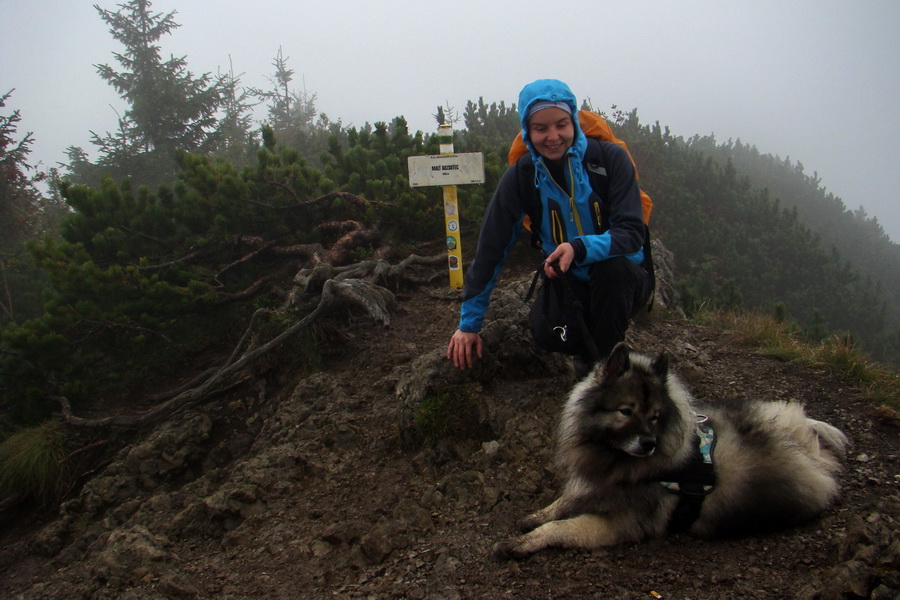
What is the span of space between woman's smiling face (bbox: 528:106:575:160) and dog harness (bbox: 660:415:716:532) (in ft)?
5.89

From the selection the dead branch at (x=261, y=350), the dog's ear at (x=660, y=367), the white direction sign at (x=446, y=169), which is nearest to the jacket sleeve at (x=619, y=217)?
the dog's ear at (x=660, y=367)

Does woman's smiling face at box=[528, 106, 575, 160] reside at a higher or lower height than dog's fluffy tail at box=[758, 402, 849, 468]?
higher

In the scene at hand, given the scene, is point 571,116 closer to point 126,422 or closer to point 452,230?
point 452,230

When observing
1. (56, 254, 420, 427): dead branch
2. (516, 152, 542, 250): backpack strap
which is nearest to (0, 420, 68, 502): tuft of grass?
(56, 254, 420, 427): dead branch

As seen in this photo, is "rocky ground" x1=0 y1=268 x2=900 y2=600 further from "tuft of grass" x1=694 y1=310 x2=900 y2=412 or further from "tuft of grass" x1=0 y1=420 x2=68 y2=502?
"tuft of grass" x1=0 y1=420 x2=68 y2=502

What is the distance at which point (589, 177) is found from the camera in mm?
3230

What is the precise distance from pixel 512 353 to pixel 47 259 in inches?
202

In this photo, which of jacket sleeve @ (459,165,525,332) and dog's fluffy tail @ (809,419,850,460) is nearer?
dog's fluffy tail @ (809,419,850,460)

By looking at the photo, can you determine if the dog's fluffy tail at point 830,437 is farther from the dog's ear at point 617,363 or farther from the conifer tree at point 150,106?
Answer: the conifer tree at point 150,106

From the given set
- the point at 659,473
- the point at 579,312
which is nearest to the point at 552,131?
the point at 579,312

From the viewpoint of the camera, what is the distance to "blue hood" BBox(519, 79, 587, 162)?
3.08 m

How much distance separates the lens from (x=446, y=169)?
6.07 m

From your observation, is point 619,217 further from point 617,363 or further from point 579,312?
point 617,363

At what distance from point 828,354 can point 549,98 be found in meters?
3.54
